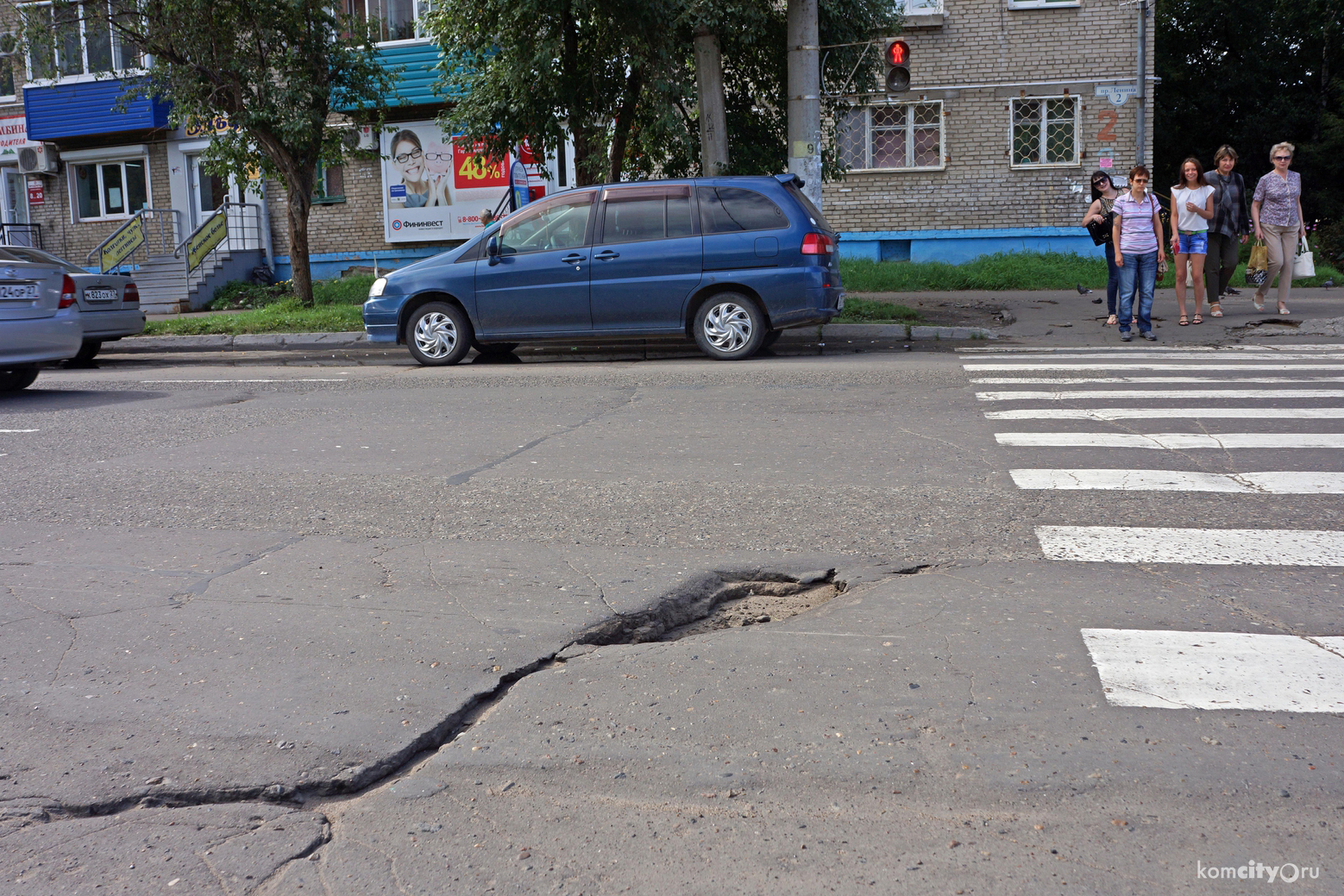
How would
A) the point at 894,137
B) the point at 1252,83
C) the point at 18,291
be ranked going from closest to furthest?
the point at 18,291 < the point at 894,137 < the point at 1252,83

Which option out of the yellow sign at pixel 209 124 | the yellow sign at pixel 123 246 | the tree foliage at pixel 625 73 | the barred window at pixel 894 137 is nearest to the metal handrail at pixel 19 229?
the yellow sign at pixel 123 246

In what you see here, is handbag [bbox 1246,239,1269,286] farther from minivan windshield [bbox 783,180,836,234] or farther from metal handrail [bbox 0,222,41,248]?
metal handrail [bbox 0,222,41,248]

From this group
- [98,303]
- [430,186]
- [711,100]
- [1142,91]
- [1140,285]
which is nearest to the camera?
[1140,285]

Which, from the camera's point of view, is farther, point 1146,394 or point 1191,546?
point 1146,394

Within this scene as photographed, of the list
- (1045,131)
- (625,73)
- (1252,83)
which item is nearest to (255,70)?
(625,73)

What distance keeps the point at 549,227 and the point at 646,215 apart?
1.05 metres

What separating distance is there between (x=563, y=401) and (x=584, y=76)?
7.63m

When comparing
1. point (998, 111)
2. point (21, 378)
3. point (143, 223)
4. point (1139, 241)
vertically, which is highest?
point (998, 111)

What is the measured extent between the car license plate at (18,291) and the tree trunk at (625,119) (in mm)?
7010

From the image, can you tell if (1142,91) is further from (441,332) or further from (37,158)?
(37,158)

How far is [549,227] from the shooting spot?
11812mm

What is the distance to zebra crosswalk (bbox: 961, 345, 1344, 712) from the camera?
347cm

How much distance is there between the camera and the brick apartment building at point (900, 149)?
72.7ft

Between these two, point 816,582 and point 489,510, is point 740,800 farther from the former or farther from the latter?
point 489,510
